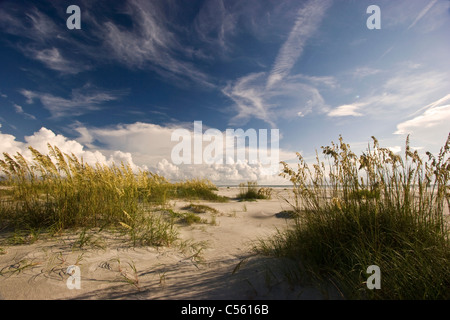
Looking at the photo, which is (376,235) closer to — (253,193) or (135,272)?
(135,272)

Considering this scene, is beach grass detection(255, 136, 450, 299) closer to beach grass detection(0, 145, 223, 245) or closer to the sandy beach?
the sandy beach

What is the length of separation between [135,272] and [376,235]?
2618mm

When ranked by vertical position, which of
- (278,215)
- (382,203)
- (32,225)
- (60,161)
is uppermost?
(60,161)

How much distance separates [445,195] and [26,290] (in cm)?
445

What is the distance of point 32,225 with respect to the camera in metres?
3.48

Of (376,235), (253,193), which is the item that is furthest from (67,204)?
(253,193)

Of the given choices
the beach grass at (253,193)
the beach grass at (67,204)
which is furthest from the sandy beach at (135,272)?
the beach grass at (253,193)

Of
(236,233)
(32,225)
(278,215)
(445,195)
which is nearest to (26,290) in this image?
(32,225)

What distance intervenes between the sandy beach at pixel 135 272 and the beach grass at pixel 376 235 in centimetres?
39

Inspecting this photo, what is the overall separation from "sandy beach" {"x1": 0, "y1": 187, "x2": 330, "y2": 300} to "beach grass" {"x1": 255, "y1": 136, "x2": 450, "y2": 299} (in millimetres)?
393

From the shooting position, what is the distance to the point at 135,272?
2143 millimetres

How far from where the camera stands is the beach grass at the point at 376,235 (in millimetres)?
1697
